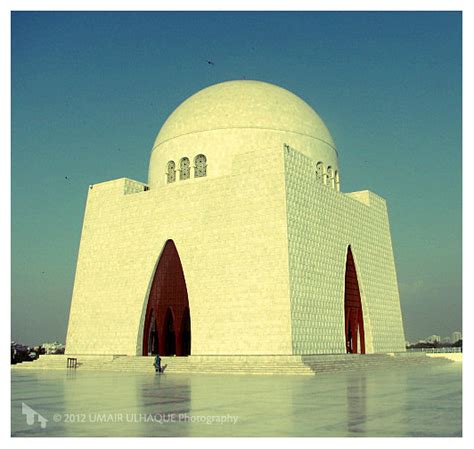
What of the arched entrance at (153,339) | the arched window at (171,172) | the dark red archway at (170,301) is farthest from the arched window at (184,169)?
the arched entrance at (153,339)

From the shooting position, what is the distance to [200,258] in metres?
21.3

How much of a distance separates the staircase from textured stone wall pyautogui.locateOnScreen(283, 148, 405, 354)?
1038 millimetres

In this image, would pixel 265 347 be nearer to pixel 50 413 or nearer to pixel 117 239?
pixel 117 239

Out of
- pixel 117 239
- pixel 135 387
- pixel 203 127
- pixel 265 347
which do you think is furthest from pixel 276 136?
pixel 135 387

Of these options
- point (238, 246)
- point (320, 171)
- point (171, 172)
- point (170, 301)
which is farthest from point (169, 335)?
point (320, 171)

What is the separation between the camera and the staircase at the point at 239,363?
55.7 feet

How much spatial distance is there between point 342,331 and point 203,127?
981 cm

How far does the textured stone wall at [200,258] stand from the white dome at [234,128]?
3.59 ft

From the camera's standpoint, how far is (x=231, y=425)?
6.32m

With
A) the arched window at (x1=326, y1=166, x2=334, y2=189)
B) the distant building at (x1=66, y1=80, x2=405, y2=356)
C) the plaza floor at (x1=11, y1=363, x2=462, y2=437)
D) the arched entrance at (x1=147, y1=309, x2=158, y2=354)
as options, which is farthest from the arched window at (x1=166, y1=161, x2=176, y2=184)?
the plaza floor at (x1=11, y1=363, x2=462, y2=437)

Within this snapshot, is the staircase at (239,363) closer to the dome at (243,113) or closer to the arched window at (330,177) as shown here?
the arched window at (330,177)

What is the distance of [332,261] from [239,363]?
644 centimetres

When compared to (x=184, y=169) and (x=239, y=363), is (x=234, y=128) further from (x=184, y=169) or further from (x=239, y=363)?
(x=239, y=363)

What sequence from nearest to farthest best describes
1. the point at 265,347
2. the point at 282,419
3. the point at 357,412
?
the point at 282,419
the point at 357,412
the point at 265,347
